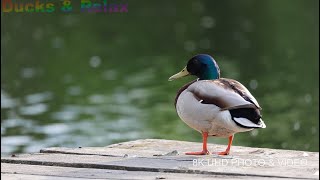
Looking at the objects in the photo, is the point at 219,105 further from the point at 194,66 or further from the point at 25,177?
the point at 25,177

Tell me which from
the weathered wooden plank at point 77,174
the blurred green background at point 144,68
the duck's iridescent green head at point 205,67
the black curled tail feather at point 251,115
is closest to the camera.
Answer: the weathered wooden plank at point 77,174

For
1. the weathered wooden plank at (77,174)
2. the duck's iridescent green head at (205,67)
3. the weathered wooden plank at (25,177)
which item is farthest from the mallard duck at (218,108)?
the weathered wooden plank at (25,177)

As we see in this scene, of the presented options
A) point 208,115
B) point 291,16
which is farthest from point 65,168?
point 291,16

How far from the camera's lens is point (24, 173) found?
151 inches

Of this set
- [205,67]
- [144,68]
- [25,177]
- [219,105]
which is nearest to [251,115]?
[219,105]

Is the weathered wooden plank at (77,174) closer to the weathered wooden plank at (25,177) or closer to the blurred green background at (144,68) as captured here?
the weathered wooden plank at (25,177)

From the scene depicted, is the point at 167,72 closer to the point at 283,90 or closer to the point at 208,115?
the point at 283,90

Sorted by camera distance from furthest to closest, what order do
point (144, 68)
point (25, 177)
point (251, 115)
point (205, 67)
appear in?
point (144, 68) < point (205, 67) < point (251, 115) < point (25, 177)

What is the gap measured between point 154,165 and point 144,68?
1067 cm

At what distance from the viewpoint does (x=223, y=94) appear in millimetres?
4387

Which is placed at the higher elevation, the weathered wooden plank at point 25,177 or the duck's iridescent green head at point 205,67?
the duck's iridescent green head at point 205,67

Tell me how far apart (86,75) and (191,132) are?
14.1ft

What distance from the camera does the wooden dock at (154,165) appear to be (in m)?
3.69

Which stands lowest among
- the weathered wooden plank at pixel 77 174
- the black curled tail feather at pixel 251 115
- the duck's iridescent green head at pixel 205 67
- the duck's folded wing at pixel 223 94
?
the weathered wooden plank at pixel 77 174
